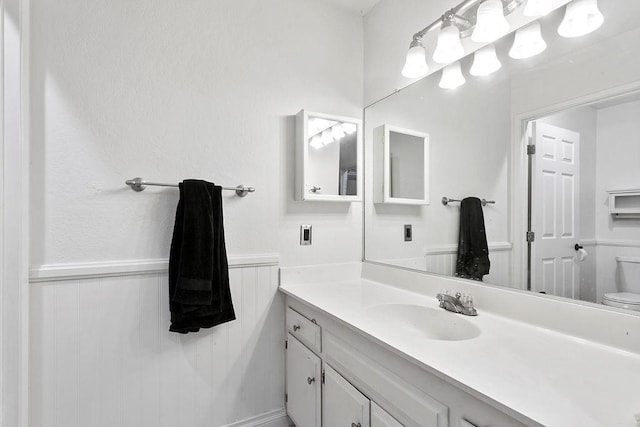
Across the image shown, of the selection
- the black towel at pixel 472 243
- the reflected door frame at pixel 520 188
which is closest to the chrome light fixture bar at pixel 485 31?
the reflected door frame at pixel 520 188

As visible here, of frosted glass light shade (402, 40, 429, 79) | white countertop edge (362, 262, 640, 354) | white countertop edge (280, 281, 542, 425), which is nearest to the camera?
white countertop edge (280, 281, 542, 425)

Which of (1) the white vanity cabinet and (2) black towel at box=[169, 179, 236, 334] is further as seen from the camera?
(2) black towel at box=[169, 179, 236, 334]

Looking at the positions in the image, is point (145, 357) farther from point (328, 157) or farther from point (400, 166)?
point (400, 166)

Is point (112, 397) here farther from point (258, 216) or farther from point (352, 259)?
point (352, 259)

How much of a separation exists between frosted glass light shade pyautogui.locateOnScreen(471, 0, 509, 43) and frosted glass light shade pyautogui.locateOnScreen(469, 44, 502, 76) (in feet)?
0.17

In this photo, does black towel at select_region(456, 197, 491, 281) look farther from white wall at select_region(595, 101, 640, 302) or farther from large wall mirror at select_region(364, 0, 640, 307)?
white wall at select_region(595, 101, 640, 302)

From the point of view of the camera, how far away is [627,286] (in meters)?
0.92

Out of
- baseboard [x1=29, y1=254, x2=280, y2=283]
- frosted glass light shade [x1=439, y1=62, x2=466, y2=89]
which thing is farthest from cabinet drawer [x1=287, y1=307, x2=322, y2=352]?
frosted glass light shade [x1=439, y1=62, x2=466, y2=89]

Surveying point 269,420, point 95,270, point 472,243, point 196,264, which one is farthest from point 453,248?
point 95,270

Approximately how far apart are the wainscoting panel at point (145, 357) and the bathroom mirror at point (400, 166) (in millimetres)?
801

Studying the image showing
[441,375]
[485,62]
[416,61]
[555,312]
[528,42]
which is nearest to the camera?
[441,375]

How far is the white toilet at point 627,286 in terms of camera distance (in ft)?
2.95

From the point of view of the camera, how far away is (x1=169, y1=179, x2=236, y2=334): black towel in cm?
135

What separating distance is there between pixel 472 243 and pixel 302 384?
3.33 ft
